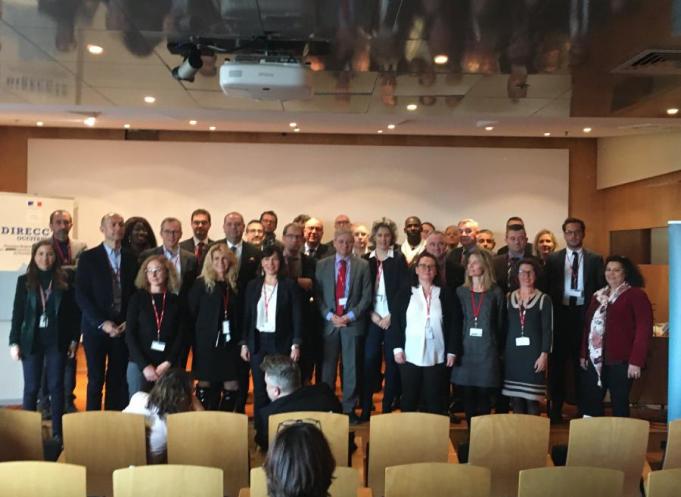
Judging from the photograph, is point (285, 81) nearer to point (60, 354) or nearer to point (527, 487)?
point (60, 354)

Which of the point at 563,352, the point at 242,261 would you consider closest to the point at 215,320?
the point at 242,261

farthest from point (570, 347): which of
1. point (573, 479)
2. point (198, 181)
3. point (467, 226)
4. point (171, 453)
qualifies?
point (198, 181)

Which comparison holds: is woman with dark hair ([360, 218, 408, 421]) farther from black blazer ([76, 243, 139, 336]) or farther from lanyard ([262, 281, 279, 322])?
black blazer ([76, 243, 139, 336])

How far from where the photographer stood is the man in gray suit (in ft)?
15.3

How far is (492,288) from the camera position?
431cm

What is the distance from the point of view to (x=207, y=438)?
9.25ft

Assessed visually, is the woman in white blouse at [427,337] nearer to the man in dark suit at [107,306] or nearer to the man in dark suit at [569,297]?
the man in dark suit at [569,297]

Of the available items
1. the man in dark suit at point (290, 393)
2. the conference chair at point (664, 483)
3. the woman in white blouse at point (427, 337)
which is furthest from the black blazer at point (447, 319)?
the conference chair at point (664, 483)

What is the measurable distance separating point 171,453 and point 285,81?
2.61m

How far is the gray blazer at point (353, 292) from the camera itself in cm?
465

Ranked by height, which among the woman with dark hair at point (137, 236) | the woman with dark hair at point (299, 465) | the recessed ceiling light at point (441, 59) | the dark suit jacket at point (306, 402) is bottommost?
the dark suit jacket at point (306, 402)

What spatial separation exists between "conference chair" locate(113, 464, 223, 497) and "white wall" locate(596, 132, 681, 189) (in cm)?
729

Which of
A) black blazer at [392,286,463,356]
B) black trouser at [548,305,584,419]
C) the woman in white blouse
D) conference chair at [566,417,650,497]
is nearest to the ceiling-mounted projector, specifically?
the woman in white blouse

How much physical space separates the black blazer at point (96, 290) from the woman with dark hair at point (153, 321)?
306mm
